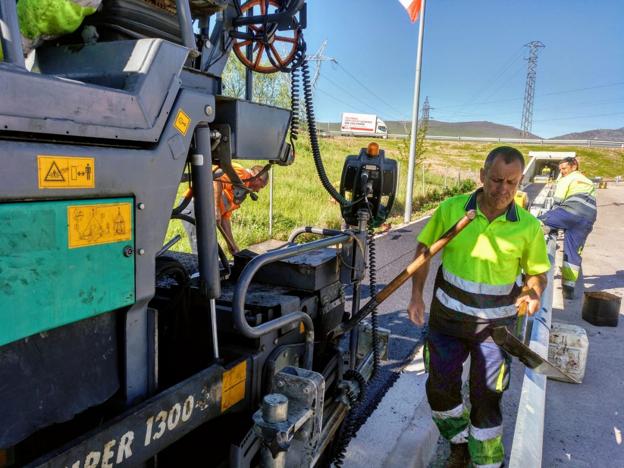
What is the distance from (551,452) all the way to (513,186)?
6.07 ft

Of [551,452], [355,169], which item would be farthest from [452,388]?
[355,169]

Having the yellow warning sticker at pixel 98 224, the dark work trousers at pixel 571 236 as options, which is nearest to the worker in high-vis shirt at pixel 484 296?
the yellow warning sticker at pixel 98 224

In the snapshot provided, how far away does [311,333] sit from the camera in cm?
248

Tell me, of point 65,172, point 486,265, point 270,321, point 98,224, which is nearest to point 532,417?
point 486,265

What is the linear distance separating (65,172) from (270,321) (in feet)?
3.71

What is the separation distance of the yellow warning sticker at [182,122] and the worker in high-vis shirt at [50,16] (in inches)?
19.2

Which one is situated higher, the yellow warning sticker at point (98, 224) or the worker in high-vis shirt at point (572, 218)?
the yellow warning sticker at point (98, 224)

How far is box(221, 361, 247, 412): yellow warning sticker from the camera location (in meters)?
1.99

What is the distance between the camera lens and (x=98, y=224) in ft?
4.74

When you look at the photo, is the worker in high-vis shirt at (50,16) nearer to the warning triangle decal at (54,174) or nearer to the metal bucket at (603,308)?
the warning triangle decal at (54,174)

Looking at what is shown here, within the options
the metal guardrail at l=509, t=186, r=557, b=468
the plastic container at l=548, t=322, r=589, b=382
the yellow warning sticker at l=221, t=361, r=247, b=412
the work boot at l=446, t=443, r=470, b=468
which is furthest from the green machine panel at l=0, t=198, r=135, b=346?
the plastic container at l=548, t=322, r=589, b=382

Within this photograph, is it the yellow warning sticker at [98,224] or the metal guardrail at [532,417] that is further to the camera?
the metal guardrail at [532,417]

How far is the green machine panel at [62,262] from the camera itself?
4.04ft

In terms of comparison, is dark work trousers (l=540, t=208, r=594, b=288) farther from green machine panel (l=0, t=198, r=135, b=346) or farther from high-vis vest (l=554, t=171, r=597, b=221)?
green machine panel (l=0, t=198, r=135, b=346)
